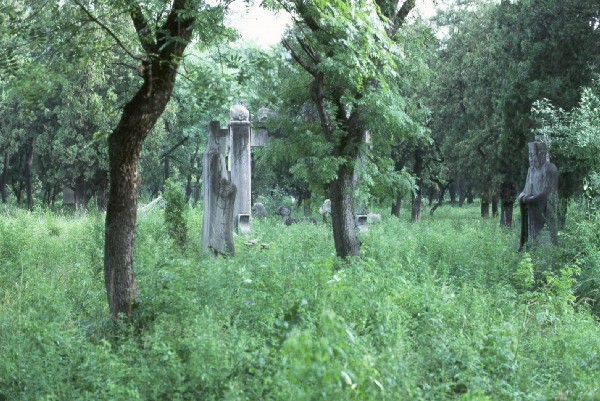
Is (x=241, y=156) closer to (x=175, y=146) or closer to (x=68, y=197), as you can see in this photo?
(x=68, y=197)

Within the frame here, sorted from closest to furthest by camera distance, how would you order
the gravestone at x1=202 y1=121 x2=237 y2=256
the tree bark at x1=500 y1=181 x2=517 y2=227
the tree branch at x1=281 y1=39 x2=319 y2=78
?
the tree branch at x1=281 y1=39 x2=319 y2=78
the gravestone at x1=202 y1=121 x2=237 y2=256
the tree bark at x1=500 y1=181 x2=517 y2=227

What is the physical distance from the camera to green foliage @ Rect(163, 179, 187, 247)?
50.0ft

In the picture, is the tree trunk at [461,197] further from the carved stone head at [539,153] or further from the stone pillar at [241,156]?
the carved stone head at [539,153]

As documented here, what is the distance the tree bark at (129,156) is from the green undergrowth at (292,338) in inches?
13.4

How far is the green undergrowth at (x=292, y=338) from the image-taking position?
5.85 metres

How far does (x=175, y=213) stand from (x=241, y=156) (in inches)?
197

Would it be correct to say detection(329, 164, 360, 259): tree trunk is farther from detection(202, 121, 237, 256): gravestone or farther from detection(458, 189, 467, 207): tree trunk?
detection(458, 189, 467, 207): tree trunk

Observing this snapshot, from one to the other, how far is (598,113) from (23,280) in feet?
34.0

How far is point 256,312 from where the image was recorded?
802 cm

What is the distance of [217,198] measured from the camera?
48.6 ft

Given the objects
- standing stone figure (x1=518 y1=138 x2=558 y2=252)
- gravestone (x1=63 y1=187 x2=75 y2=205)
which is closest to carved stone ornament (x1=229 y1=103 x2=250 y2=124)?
standing stone figure (x1=518 y1=138 x2=558 y2=252)

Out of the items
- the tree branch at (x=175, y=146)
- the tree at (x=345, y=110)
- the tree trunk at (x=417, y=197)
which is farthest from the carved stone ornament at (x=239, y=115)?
the tree branch at (x=175, y=146)

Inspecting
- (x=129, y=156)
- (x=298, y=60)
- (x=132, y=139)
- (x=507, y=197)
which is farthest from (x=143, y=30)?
(x=507, y=197)

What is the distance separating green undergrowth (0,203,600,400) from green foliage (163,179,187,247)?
3.59 metres
